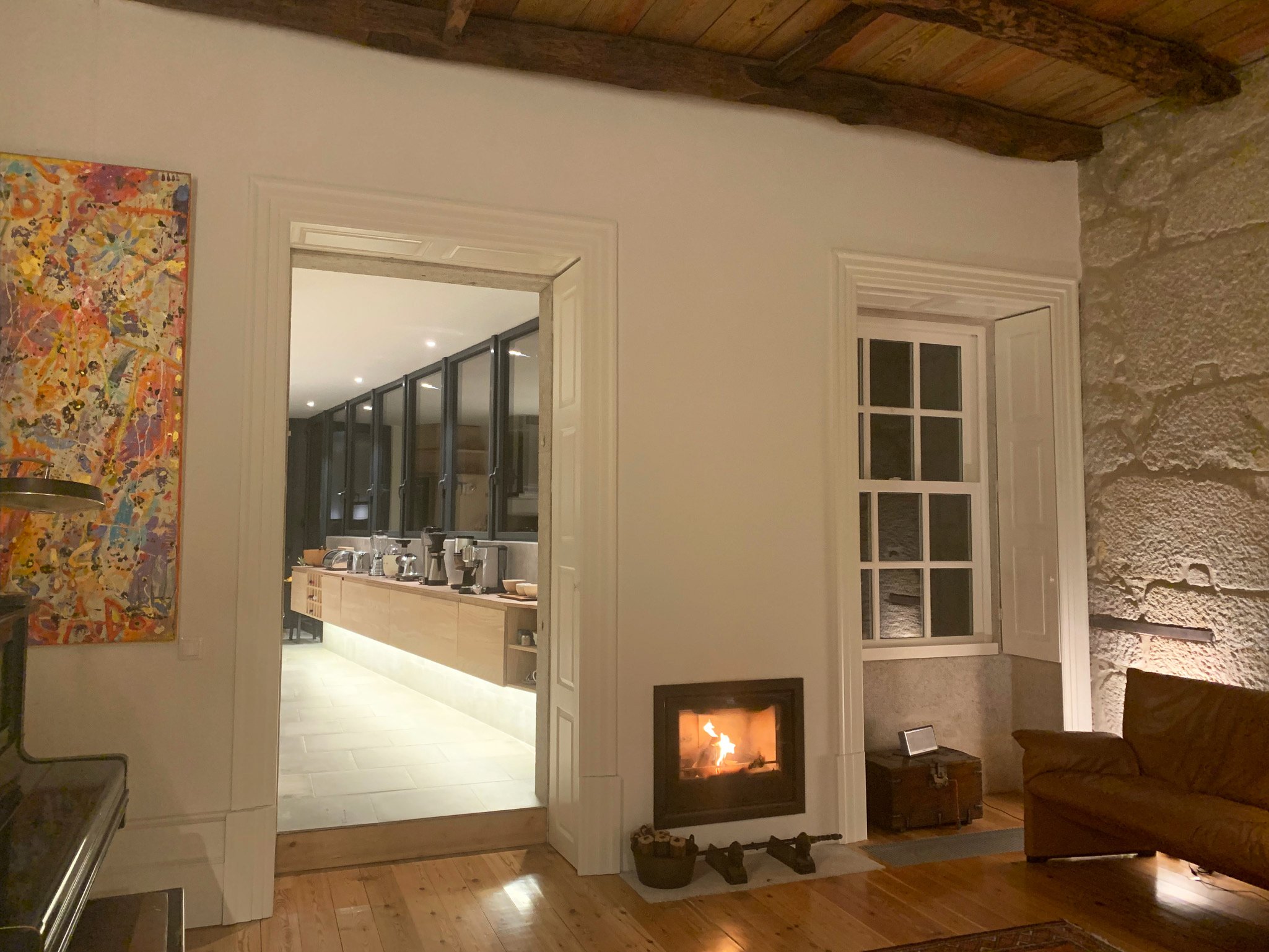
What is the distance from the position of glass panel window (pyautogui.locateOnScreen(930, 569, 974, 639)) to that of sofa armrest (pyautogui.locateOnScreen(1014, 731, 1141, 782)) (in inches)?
47.6

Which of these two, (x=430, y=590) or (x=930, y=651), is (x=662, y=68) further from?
(x=430, y=590)

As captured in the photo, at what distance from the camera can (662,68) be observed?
13.0 feet

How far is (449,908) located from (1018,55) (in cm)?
418

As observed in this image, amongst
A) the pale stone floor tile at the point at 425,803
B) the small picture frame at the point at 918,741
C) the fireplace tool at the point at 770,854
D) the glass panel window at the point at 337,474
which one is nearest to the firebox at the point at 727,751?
the fireplace tool at the point at 770,854

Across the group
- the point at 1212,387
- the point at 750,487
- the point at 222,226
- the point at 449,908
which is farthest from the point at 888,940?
the point at 222,226

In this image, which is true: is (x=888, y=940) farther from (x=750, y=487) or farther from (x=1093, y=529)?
(x=1093, y=529)

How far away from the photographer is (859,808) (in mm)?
4199

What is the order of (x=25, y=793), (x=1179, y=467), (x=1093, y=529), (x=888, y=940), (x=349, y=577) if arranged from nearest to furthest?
(x=25, y=793)
(x=888, y=940)
(x=1179, y=467)
(x=1093, y=529)
(x=349, y=577)

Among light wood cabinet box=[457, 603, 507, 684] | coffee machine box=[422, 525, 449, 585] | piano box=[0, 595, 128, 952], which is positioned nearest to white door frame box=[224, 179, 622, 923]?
piano box=[0, 595, 128, 952]

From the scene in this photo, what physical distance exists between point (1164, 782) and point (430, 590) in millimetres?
4411

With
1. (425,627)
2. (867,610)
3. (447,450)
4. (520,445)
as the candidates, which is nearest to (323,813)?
(425,627)

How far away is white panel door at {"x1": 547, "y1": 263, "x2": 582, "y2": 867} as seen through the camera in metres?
3.92

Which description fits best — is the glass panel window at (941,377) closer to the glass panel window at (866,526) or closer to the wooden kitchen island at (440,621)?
the glass panel window at (866,526)

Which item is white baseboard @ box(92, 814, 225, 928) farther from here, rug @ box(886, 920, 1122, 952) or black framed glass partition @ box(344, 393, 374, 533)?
black framed glass partition @ box(344, 393, 374, 533)
